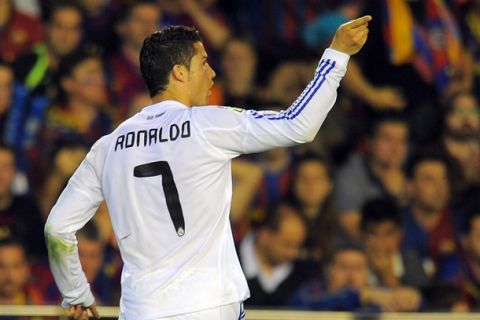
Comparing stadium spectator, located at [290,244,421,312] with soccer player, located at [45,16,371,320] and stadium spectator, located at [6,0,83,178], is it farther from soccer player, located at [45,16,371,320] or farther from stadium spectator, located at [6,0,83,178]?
soccer player, located at [45,16,371,320]

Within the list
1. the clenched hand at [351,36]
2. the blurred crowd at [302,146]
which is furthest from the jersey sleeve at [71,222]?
the blurred crowd at [302,146]

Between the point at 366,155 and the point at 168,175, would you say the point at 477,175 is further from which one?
the point at 168,175

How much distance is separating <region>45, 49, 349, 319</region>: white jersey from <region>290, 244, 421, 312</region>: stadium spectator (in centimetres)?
296

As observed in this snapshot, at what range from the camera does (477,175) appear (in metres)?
9.24

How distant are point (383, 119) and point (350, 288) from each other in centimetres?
157

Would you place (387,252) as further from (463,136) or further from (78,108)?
(78,108)

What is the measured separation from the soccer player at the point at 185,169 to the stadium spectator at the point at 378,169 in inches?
153

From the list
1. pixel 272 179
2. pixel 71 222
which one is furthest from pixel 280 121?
pixel 272 179

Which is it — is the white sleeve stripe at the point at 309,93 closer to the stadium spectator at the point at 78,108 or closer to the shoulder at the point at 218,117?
the shoulder at the point at 218,117

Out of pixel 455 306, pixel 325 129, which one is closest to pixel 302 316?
pixel 455 306

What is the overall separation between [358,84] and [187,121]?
15.1 feet

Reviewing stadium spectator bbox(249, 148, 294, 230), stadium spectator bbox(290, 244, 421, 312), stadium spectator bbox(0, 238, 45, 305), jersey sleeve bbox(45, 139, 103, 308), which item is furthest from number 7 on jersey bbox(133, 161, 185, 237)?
stadium spectator bbox(249, 148, 294, 230)

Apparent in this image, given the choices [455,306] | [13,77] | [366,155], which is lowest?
[455,306]

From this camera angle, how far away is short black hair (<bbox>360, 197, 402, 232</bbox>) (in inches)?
336
